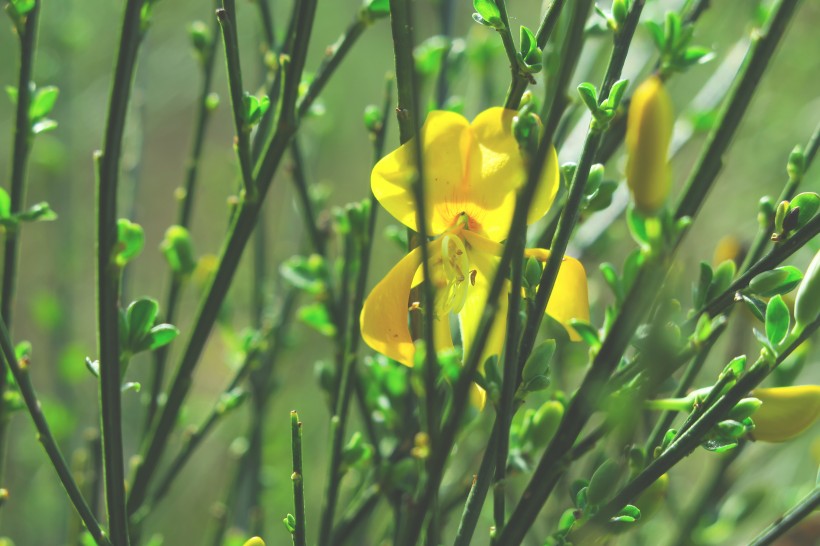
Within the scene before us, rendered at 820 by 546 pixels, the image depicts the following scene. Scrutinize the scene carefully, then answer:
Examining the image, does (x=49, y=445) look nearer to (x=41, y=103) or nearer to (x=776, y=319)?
(x=41, y=103)

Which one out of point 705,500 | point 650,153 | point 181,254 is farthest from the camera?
point 705,500

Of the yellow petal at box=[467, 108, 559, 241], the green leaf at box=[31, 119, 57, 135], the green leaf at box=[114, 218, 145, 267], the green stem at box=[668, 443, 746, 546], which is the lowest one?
the green stem at box=[668, 443, 746, 546]

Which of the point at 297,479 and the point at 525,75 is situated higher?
the point at 525,75

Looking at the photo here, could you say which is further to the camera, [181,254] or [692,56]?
[181,254]

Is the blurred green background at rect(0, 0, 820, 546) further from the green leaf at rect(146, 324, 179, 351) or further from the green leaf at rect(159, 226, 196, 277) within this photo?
the green leaf at rect(146, 324, 179, 351)

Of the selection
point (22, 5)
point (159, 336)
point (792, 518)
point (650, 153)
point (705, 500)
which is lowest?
point (705, 500)

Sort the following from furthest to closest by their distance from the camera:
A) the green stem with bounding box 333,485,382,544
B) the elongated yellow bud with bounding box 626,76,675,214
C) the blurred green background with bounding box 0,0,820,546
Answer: the blurred green background with bounding box 0,0,820,546, the green stem with bounding box 333,485,382,544, the elongated yellow bud with bounding box 626,76,675,214

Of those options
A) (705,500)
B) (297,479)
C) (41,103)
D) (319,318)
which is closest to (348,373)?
(319,318)

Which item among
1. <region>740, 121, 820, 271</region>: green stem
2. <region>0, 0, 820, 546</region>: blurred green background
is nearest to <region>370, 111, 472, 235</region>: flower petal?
<region>740, 121, 820, 271</region>: green stem
